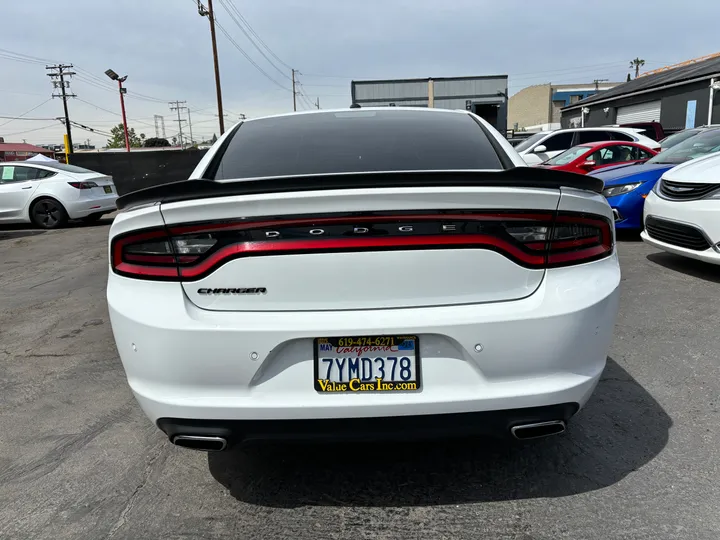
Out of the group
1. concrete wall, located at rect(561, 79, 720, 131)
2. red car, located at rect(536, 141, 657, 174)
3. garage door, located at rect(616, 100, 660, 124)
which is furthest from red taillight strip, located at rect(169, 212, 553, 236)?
garage door, located at rect(616, 100, 660, 124)

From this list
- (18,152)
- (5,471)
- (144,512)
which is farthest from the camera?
(18,152)

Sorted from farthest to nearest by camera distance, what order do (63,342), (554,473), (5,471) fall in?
(63,342) < (5,471) < (554,473)

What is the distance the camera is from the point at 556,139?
14227 millimetres

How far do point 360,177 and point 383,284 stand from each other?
0.38 m

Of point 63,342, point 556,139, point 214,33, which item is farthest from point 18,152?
point 63,342

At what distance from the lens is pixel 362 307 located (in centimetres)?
200

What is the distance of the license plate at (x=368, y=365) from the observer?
1994 millimetres

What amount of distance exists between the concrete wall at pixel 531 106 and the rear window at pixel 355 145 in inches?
3357

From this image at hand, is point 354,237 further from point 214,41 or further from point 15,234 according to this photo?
point 214,41

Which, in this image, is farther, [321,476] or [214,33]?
[214,33]

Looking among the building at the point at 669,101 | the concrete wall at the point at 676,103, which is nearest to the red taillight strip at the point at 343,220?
the building at the point at 669,101

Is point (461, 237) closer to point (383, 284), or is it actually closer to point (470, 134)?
point (383, 284)

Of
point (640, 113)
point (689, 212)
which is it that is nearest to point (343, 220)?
point (689, 212)

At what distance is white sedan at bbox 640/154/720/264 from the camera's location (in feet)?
17.0
